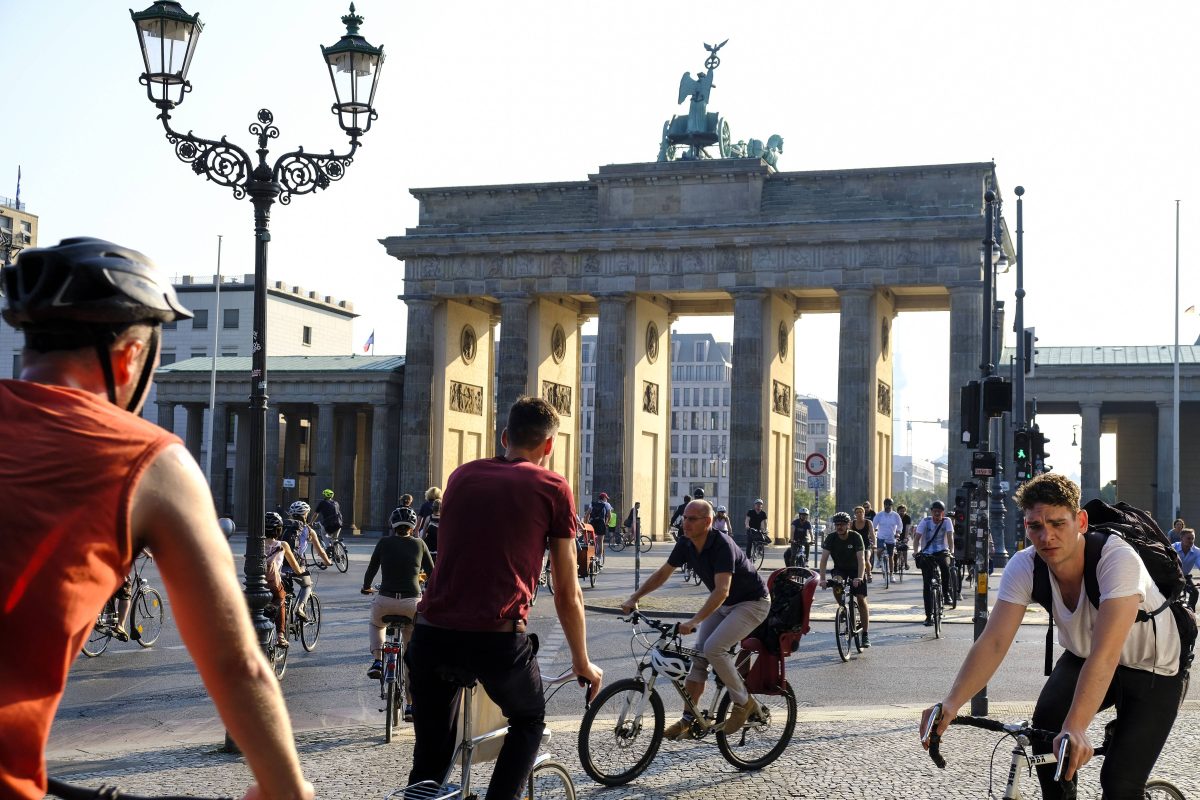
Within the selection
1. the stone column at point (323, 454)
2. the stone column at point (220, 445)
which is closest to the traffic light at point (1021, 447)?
the stone column at point (323, 454)

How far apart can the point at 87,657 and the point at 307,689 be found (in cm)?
391

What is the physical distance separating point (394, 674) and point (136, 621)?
7742mm

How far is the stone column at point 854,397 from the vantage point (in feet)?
171

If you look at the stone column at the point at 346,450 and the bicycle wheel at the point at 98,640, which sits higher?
the stone column at the point at 346,450

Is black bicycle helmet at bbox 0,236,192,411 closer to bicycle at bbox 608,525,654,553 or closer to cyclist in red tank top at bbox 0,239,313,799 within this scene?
cyclist in red tank top at bbox 0,239,313,799

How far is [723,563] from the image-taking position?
9.25 metres

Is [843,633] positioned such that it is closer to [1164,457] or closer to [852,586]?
[852,586]

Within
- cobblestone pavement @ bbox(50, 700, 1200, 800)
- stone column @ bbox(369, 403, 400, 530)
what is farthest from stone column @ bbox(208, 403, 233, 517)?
cobblestone pavement @ bbox(50, 700, 1200, 800)

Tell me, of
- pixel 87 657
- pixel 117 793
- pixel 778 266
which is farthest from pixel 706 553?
pixel 778 266

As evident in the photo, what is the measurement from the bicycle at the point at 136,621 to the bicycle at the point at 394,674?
5579 mm

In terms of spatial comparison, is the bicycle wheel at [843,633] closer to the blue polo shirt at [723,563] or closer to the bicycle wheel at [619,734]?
the blue polo shirt at [723,563]

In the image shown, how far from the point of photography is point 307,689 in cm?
1317

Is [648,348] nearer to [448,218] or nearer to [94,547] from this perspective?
[448,218]

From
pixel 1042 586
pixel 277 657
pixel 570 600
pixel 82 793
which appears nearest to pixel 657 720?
pixel 570 600
